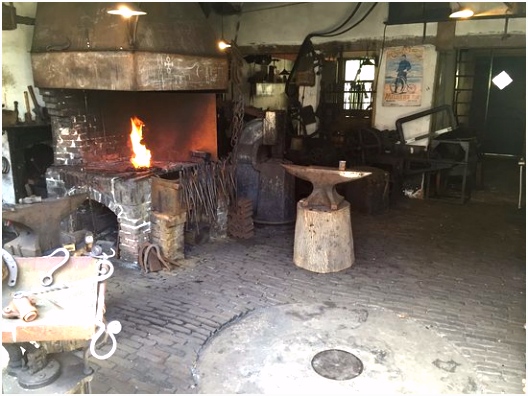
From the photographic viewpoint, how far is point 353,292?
4613 mm

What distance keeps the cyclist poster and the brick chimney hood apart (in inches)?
163

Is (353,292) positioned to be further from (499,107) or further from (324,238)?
(499,107)

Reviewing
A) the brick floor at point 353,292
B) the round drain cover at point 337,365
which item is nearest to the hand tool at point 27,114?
the brick floor at point 353,292

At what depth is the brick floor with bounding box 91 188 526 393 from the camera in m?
3.45

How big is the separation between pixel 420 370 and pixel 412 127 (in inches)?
227

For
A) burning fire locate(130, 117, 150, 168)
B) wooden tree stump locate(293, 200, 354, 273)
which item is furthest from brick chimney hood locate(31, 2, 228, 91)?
wooden tree stump locate(293, 200, 354, 273)

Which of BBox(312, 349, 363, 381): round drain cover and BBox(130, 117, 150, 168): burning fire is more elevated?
BBox(130, 117, 150, 168): burning fire

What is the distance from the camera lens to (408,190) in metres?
8.46

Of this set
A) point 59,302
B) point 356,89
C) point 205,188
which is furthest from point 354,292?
point 356,89

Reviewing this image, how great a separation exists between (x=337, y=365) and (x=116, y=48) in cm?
358

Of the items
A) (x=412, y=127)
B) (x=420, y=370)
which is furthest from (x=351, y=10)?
(x=420, y=370)

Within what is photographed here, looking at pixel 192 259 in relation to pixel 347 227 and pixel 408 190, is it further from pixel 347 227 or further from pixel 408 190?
pixel 408 190

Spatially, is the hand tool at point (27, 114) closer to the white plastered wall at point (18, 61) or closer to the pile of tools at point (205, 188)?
the white plastered wall at point (18, 61)

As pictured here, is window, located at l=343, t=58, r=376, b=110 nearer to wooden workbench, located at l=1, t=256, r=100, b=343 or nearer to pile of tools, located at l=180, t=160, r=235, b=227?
pile of tools, located at l=180, t=160, r=235, b=227
